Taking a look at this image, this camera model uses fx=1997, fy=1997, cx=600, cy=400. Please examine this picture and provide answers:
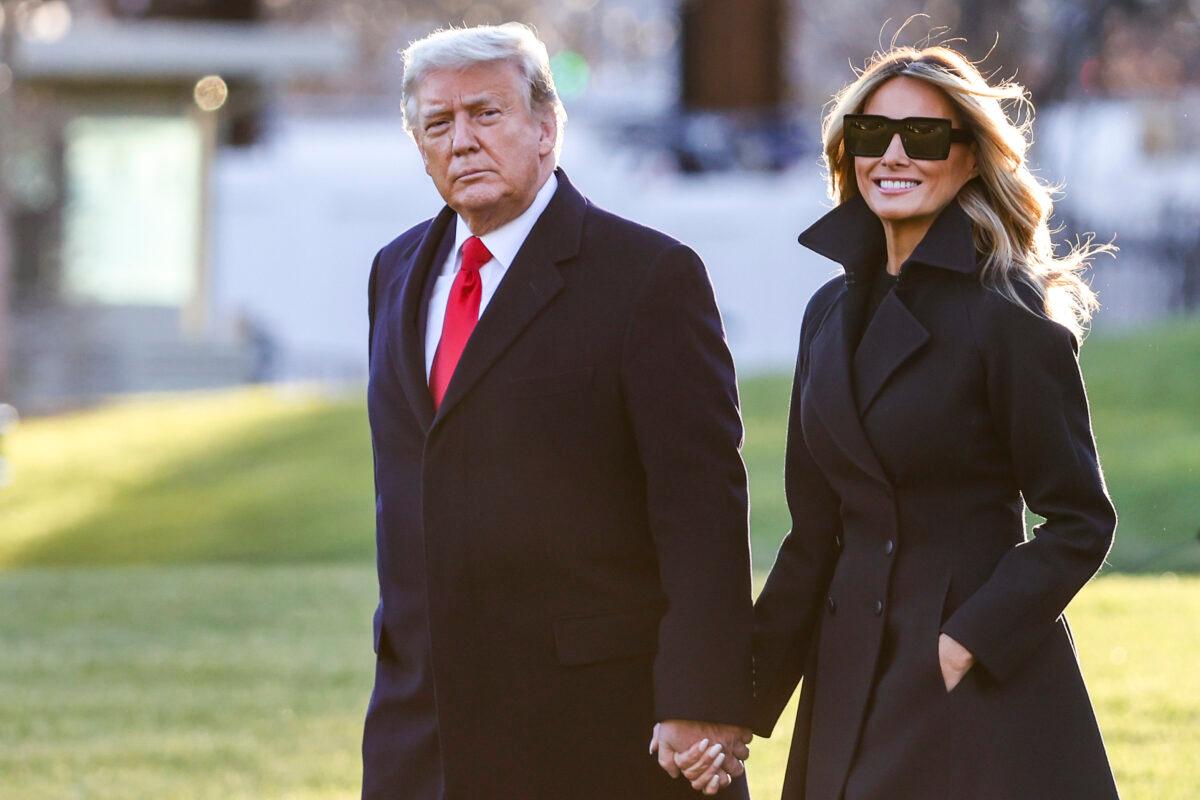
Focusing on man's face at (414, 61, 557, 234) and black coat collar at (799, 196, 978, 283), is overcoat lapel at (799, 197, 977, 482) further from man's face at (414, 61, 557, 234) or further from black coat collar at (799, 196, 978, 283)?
man's face at (414, 61, 557, 234)

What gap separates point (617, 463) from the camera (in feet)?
13.7

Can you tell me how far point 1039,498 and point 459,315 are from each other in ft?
4.22

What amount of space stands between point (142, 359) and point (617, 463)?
75.1 feet

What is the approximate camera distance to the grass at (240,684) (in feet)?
25.2

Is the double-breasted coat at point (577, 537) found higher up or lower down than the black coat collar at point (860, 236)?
lower down

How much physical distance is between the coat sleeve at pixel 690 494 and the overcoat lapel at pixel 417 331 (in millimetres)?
443

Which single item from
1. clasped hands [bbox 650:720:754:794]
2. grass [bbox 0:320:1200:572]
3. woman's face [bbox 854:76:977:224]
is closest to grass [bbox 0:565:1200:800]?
grass [bbox 0:320:1200:572]

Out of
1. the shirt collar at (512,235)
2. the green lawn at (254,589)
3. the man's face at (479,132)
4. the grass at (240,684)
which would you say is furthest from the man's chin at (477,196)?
the grass at (240,684)

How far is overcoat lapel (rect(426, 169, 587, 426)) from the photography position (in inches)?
164

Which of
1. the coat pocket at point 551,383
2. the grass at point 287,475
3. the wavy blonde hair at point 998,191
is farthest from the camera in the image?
the grass at point 287,475

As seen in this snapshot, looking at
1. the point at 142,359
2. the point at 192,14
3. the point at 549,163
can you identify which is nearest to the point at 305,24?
the point at 192,14

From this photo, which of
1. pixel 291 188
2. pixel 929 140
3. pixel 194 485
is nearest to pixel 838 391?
pixel 929 140

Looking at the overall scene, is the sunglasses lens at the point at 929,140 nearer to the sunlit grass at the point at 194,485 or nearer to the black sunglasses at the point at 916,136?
the black sunglasses at the point at 916,136

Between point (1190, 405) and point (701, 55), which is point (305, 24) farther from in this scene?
point (1190, 405)
